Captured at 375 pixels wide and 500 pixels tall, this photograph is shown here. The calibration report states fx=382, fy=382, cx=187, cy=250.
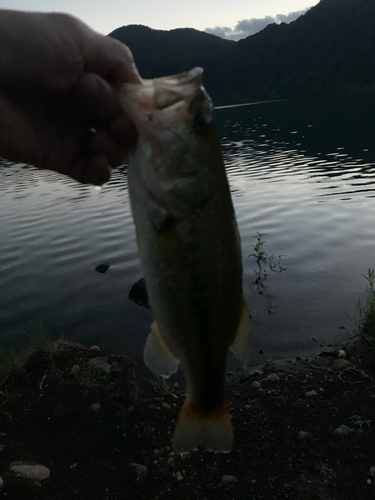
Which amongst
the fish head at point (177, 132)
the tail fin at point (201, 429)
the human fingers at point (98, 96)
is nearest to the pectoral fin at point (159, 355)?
the tail fin at point (201, 429)

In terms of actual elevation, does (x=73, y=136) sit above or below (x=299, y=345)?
above

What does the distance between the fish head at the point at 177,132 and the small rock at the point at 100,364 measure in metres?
6.06

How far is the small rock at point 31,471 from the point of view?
4.89 m

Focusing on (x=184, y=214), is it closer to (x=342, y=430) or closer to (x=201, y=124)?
(x=201, y=124)

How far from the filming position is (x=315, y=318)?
32.7ft

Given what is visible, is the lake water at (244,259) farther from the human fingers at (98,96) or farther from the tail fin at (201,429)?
the human fingers at (98,96)

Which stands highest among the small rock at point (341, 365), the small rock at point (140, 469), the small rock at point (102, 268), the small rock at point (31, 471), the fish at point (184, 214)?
the fish at point (184, 214)

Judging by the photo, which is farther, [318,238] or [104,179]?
[318,238]

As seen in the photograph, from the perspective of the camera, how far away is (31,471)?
497 cm

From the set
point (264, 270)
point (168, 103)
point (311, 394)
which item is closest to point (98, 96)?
point (168, 103)

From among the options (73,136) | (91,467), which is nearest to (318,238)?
(91,467)

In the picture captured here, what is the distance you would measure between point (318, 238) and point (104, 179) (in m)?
13.2

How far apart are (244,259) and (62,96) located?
37.0 ft

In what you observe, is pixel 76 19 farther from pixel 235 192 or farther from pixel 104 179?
pixel 235 192
